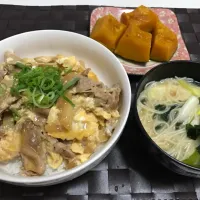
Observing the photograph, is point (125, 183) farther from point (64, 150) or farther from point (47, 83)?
point (47, 83)

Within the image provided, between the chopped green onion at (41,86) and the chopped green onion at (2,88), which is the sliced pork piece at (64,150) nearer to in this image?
the chopped green onion at (41,86)

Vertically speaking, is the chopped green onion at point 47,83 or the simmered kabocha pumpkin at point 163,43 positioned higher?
the chopped green onion at point 47,83

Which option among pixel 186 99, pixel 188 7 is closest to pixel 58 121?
pixel 186 99

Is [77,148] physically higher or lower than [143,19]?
lower

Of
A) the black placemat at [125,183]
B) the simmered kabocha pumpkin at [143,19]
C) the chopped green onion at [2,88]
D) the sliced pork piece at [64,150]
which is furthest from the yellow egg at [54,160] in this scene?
the simmered kabocha pumpkin at [143,19]

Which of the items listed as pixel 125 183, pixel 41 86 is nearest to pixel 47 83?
pixel 41 86
